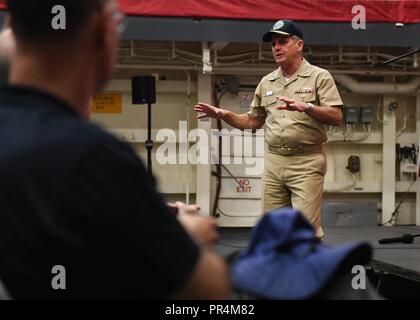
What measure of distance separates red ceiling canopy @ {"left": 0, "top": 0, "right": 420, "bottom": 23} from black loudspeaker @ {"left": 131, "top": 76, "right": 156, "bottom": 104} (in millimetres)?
557

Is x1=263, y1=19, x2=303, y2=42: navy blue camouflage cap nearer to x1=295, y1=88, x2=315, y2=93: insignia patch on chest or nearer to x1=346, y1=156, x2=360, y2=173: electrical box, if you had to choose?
x1=295, y1=88, x2=315, y2=93: insignia patch on chest

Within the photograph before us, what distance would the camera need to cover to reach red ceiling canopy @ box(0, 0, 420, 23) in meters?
4.78

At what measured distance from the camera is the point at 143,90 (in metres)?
4.96

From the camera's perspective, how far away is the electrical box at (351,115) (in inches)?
236

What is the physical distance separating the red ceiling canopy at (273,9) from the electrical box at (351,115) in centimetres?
124

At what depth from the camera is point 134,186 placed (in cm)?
83

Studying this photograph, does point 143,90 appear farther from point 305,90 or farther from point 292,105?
point 292,105

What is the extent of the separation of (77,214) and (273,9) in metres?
4.35
